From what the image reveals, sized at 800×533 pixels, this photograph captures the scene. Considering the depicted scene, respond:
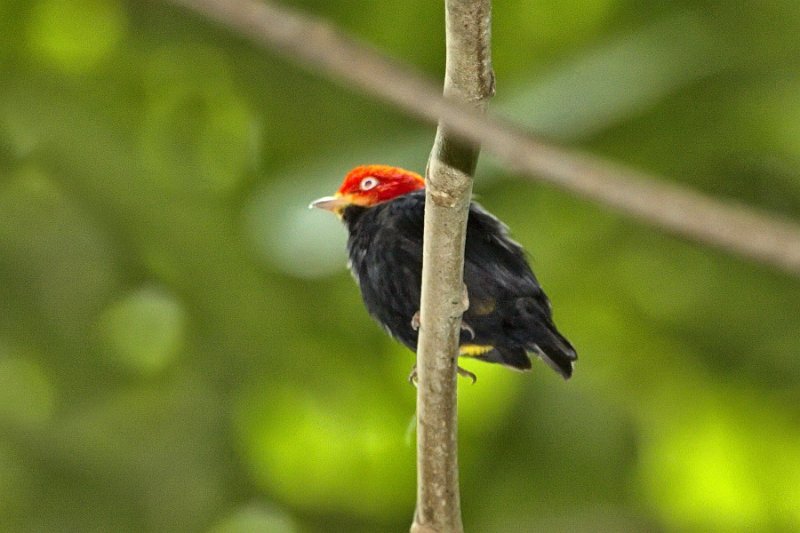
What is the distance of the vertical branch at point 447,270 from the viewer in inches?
77.2

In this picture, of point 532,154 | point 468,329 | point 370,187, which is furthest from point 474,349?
point 532,154

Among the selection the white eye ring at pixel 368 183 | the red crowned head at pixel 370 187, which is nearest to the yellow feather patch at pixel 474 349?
the red crowned head at pixel 370 187

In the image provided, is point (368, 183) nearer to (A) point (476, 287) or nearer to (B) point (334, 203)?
(B) point (334, 203)

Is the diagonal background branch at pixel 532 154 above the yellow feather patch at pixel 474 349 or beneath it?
beneath

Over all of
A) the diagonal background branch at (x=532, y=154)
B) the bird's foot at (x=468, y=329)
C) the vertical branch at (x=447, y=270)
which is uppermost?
the bird's foot at (x=468, y=329)

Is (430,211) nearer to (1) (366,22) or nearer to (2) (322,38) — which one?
(2) (322,38)

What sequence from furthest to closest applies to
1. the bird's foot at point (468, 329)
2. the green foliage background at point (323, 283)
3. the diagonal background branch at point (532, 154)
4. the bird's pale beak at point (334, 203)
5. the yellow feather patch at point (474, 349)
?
the green foliage background at point (323, 283) → the bird's pale beak at point (334, 203) → the yellow feather patch at point (474, 349) → the bird's foot at point (468, 329) → the diagonal background branch at point (532, 154)

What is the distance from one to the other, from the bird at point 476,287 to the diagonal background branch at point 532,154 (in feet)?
10.7

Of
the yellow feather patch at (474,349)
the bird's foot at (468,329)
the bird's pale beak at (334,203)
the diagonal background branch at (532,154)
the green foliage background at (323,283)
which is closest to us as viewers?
the diagonal background branch at (532,154)

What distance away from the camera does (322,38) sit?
83cm

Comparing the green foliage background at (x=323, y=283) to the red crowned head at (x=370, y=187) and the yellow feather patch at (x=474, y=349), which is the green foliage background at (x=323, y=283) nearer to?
the red crowned head at (x=370, y=187)

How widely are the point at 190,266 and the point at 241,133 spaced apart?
1070 mm

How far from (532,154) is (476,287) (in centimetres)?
337

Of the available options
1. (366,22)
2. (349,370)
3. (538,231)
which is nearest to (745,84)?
(538,231)
